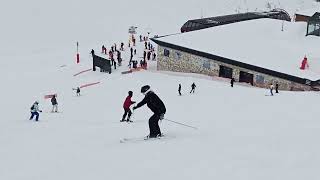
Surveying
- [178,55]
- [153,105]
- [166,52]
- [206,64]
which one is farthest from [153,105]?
[166,52]

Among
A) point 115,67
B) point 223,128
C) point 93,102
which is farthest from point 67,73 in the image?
point 223,128

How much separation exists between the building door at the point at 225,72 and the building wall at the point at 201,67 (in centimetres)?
21

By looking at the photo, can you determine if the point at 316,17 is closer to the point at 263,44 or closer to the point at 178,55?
the point at 263,44

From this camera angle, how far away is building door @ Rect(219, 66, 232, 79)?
3031 cm

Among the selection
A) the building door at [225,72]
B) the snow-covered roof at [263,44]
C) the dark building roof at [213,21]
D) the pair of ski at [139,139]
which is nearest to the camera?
the pair of ski at [139,139]

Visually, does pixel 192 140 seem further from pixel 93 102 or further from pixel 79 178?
pixel 93 102

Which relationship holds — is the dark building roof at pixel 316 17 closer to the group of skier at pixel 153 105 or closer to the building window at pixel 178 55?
the building window at pixel 178 55

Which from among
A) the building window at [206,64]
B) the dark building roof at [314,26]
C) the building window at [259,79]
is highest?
the dark building roof at [314,26]

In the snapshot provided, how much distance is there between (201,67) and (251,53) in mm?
3562

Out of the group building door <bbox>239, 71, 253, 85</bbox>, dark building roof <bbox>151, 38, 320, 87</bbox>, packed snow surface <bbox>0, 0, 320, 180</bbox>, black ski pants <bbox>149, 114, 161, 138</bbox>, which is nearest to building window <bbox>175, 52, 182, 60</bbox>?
dark building roof <bbox>151, 38, 320, 87</bbox>

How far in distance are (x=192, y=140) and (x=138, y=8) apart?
47642 millimetres

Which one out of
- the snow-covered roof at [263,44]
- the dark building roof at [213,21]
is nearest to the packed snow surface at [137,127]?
the snow-covered roof at [263,44]

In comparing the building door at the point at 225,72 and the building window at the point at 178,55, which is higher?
the building window at the point at 178,55

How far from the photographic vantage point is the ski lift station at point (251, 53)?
27078 millimetres
